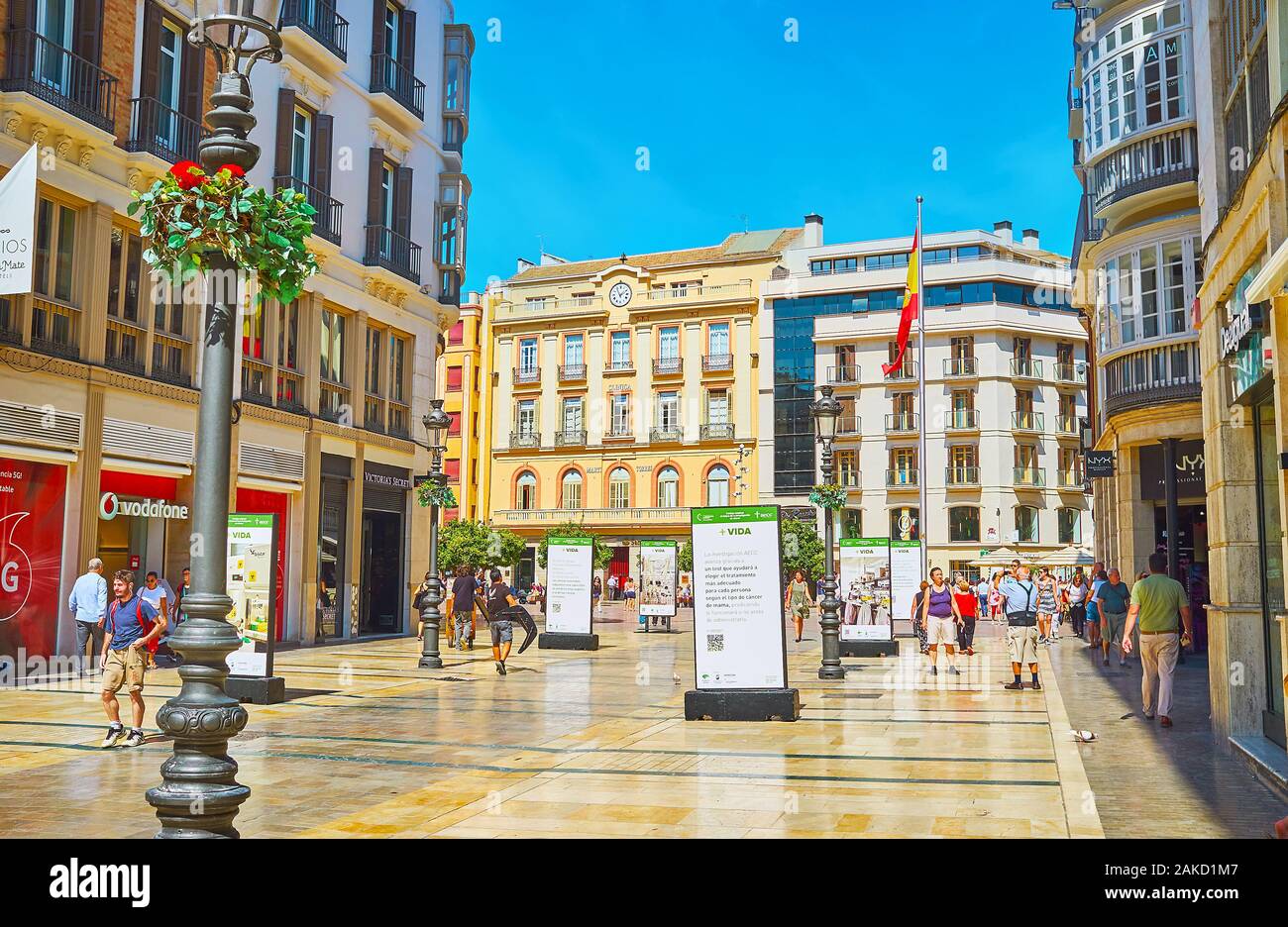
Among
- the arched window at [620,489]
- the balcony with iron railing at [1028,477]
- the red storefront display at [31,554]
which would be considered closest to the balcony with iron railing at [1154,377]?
the red storefront display at [31,554]

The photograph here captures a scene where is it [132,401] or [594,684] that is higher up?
[132,401]

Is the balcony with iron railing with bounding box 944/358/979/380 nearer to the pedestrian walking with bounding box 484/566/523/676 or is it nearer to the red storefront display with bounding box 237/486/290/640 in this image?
the red storefront display with bounding box 237/486/290/640

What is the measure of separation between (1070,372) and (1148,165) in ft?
140

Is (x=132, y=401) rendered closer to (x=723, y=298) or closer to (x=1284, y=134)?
(x=1284, y=134)

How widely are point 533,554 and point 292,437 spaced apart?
144 ft

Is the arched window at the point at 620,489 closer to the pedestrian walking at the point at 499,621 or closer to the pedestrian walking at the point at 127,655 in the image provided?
the pedestrian walking at the point at 499,621

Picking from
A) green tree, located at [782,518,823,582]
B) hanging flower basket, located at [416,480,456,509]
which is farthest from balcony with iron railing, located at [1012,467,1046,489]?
hanging flower basket, located at [416,480,456,509]

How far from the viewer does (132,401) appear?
19625mm

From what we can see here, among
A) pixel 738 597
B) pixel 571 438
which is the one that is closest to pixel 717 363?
pixel 571 438

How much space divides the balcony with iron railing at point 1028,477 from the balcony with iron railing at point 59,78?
51.4 m

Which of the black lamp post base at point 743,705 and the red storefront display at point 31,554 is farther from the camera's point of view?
the red storefront display at point 31,554

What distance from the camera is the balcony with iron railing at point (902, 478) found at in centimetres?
6172
